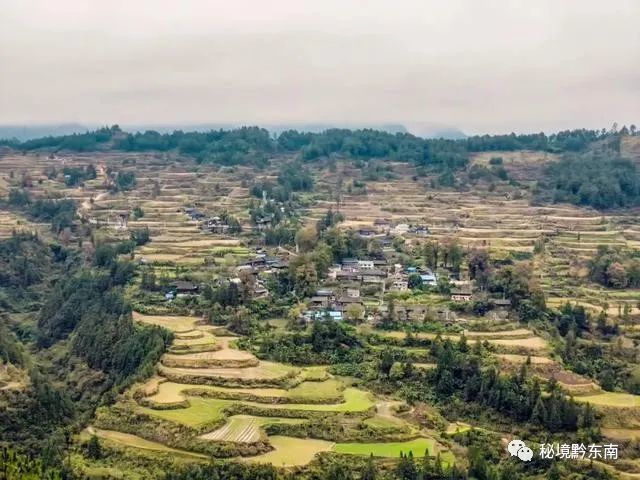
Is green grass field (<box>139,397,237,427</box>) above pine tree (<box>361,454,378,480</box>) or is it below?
above

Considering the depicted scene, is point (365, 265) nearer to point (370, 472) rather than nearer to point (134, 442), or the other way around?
point (134, 442)

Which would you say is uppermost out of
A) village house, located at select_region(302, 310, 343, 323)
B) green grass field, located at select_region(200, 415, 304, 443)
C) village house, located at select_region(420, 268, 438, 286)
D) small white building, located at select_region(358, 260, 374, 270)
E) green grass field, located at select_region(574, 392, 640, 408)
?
small white building, located at select_region(358, 260, 374, 270)

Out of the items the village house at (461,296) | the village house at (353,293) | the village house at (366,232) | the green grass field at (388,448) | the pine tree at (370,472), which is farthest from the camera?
the village house at (366,232)

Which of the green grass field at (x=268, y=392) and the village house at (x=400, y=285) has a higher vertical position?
the village house at (x=400, y=285)

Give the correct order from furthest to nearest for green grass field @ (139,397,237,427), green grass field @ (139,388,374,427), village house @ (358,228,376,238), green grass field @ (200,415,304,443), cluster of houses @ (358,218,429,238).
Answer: cluster of houses @ (358,218,429,238)
village house @ (358,228,376,238)
green grass field @ (139,388,374,427)
green grass field @ (139,397,237,427)
green grass field @ (200,415,304,443)

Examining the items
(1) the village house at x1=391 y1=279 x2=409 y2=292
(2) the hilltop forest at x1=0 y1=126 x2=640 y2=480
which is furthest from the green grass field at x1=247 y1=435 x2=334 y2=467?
(1) the village house at x1=391 y1=279 x2=409 y2=292

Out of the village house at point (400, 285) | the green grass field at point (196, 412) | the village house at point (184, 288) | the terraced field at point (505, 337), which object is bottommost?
the green grass field at point (196, 412)

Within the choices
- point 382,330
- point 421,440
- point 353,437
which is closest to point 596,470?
point 421,440

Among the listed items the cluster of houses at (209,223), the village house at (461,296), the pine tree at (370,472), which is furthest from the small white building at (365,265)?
the pine tree at (370,472)

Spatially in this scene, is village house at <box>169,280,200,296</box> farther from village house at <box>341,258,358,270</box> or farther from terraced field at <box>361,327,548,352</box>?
terraced field at <box>361,327,548,352</box>

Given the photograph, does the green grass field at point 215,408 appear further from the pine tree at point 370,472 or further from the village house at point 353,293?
the village house at point 353,293

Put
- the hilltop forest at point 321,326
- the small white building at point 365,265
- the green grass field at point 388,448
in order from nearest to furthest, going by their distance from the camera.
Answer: the green grass field at point 388,448
the hilltop forest at point 321,326
the small white building at point 365,265

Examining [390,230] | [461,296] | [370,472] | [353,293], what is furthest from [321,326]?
[390,230]

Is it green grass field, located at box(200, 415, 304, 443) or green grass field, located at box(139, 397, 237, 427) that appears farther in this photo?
green grass field, located at box(139, 397, 237, 427)
